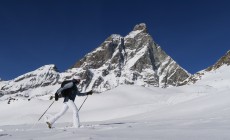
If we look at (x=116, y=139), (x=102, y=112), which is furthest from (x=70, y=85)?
(x=102, y=112)

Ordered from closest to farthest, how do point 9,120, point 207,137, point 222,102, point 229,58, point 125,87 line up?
1. point 207,137
2. point 222,102
3. point 9,120
4. point 125,87
5. point 229,58

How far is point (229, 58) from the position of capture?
108 meters

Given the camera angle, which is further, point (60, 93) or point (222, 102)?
point (222, 102)

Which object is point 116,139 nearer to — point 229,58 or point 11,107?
point 11,107

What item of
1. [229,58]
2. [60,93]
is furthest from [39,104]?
[229,58]

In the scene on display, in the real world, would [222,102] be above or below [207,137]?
above

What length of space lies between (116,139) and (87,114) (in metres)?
23.2

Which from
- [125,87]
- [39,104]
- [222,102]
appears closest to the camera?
[222,102]

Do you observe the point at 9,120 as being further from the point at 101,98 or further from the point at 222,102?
the point at 222,102

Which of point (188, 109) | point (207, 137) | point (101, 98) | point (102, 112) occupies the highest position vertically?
point (101, 98)

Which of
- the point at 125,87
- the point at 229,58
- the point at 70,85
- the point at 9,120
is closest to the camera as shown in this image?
the point at 70,85

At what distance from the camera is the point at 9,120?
1168 inches

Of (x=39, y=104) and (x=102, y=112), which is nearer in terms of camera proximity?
(x=102, y=112)

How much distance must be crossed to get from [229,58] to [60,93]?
100654 millimetres
